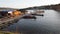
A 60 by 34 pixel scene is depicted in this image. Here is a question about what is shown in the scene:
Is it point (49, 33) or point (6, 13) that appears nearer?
point (49, 33)

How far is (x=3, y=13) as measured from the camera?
26125 mm

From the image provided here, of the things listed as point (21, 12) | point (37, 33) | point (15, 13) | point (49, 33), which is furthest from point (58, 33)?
point (21, 12)

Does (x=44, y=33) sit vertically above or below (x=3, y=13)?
below

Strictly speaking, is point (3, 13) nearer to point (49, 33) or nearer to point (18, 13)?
point (18, 13)

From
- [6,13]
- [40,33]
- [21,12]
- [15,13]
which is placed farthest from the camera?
[21,12]

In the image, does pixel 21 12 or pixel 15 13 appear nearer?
pixel 15 13

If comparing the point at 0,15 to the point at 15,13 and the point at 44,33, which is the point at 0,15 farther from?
the point at 44,33

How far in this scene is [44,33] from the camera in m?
15.8

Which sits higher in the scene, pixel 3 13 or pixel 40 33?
pixel 3 13

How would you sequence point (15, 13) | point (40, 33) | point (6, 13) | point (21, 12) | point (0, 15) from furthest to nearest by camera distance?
point (21, 12) → point (15, 13) → point (6, 13) → point (0, 15) → point (40, 33)

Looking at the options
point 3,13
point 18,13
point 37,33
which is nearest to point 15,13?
point 18,13

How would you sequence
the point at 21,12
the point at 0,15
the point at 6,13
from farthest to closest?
the point at 21,12 < the point at 6,13 < the point at 0,15

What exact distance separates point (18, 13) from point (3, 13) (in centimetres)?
764

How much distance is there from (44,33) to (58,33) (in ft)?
5.02
